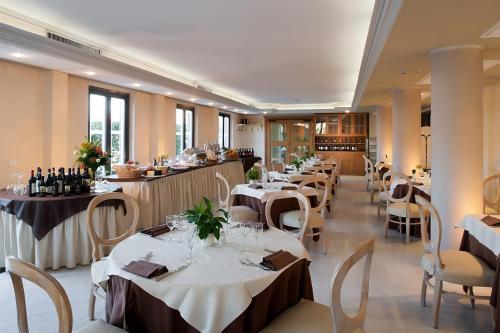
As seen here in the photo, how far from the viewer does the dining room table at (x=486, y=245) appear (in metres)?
2.53

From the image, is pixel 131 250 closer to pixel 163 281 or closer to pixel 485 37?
pixel 163 281

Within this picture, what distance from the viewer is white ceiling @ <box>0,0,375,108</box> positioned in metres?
4.05

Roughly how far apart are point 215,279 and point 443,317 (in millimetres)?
2280

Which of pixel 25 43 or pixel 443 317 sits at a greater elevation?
pixel 25 43

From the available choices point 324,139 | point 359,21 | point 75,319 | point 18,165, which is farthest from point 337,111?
point 75,319

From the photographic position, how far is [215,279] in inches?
73.0

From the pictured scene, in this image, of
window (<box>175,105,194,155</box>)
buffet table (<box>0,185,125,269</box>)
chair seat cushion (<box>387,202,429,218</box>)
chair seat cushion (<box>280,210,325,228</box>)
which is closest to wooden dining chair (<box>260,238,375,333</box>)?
chair seat cushion (<box>280,210,325,228</box>)

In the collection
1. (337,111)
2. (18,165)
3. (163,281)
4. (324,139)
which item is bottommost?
(163,281)

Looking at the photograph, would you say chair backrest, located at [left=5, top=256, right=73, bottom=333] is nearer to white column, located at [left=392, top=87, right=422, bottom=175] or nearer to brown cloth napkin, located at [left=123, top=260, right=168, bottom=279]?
brown cloth napkin, located at [left=123, top=260, right=168, bottom=279]

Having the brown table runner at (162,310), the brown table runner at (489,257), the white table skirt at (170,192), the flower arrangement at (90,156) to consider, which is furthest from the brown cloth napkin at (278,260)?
the white table skirt at (170,192)

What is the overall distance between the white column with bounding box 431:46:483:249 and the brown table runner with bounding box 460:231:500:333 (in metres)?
0.65

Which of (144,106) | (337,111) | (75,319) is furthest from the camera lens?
(337,111)

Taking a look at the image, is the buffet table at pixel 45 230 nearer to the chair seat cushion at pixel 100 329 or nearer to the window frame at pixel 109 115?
the chair seat cushion at pixel 100 329

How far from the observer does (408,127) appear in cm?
722
